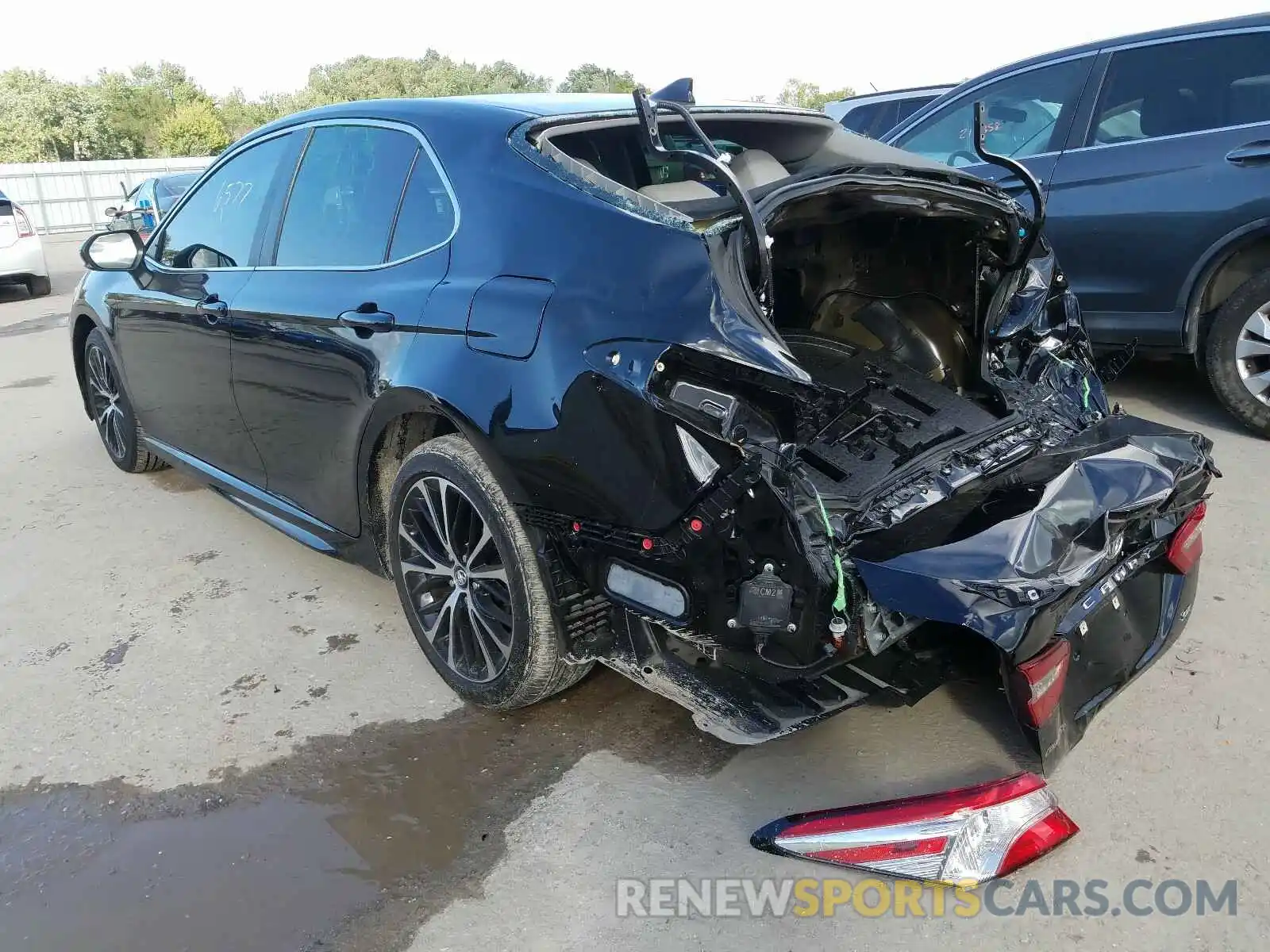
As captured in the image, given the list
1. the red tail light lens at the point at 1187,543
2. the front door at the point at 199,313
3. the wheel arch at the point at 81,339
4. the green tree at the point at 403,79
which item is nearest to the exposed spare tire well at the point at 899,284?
the red tail light lens at the point at 1187,543

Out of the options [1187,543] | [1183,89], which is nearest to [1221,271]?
[1183,89]

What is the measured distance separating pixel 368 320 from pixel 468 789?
54.2 inches

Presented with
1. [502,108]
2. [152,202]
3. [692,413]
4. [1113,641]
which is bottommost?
[1113,641]

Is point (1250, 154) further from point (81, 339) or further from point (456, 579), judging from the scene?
point (81, 339)

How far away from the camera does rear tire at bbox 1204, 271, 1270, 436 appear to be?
4.59 m

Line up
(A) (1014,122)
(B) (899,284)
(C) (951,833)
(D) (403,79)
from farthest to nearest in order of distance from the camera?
(D) (403,79), (A) (1014,122), (B) (899,284), (C) (951,833)

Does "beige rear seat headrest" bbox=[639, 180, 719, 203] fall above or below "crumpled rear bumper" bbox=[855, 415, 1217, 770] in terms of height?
above

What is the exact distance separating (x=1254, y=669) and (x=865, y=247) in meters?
1.74

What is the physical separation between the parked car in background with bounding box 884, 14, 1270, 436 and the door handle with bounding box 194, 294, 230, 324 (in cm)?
382

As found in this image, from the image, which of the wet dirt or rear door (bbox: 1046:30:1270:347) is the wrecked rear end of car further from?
rear door (bbox: 1046:30:1270:347)

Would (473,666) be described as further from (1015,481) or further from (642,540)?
(1015,481)

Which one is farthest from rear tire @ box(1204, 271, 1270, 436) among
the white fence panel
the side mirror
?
the white fence panel

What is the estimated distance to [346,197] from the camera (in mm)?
3225

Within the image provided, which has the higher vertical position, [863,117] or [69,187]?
[69,187]
